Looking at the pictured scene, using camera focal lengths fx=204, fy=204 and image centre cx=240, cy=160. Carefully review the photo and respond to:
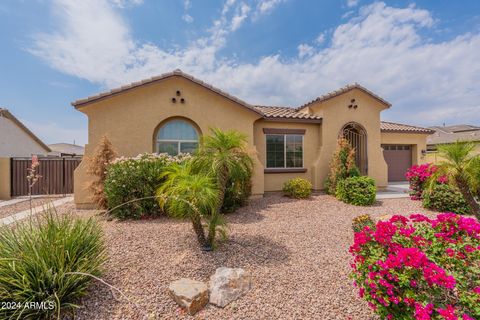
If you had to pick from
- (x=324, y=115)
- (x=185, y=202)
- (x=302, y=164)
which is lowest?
(x=185, y=202)

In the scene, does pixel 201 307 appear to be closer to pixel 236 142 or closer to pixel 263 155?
pixel 236 142

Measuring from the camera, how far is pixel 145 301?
3490mm

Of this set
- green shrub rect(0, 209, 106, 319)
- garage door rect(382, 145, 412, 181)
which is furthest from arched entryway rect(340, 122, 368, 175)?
green shrub rect(0, 209, 106, 319)

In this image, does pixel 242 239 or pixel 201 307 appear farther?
pixel 242 239

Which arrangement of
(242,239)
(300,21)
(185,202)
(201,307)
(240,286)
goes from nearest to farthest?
(201,307) → (240,286) → (185,202) → (242,239) → (300,21)

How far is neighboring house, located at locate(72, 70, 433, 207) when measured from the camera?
9430 mm

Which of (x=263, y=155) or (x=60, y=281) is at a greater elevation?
(x=263, y=155)

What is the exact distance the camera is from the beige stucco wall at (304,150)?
1179 cm

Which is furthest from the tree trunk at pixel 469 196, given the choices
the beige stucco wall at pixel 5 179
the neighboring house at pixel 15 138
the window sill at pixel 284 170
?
the neighboring house at pixel 15 138

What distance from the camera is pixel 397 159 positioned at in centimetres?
1727

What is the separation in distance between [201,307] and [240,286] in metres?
0.75

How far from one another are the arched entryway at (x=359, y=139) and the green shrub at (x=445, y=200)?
415cm

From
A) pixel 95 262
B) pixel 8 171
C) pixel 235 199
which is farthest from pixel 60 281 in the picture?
pixel 8 171

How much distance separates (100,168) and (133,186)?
6.85ft
